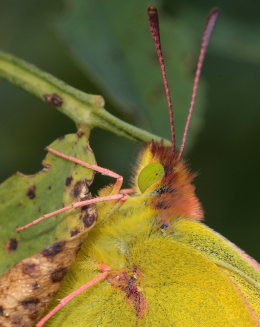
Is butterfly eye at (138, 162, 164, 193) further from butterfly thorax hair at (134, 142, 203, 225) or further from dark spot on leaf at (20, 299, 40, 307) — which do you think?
dark spot on leaf at (20, 299, 40, 307)

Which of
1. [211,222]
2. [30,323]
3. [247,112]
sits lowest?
[30,323]

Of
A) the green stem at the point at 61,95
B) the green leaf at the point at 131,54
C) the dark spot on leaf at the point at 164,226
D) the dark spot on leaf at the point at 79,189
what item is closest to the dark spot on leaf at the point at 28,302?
the dark spot on leaf at the point at 79,189

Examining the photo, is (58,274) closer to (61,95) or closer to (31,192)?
(31,192)

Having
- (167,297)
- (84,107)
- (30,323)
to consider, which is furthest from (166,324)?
(84,107)

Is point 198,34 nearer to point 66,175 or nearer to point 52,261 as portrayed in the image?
point 66,175

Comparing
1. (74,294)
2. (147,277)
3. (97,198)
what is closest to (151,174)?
(97,198)

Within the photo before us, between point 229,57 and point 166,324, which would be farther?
point 229,57

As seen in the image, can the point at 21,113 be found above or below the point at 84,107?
above
